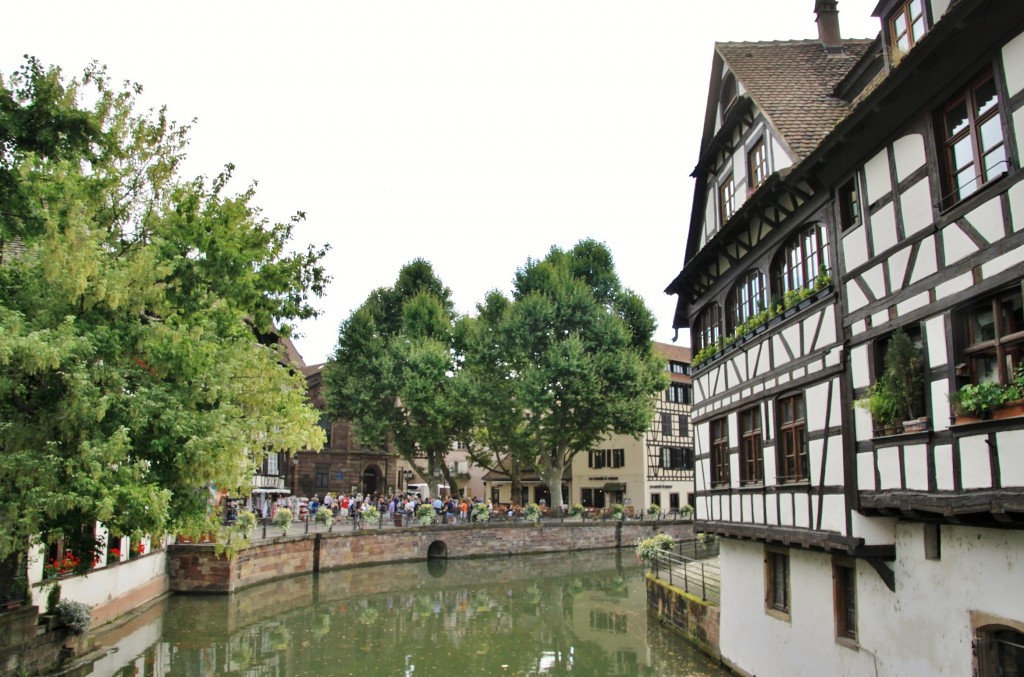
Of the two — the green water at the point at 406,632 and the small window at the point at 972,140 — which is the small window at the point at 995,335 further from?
the green water at the point at 406,632

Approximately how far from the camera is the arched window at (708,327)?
17.4 meters

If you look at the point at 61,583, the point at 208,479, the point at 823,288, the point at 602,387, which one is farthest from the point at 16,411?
the point at 602,387

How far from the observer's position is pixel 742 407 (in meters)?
15.2

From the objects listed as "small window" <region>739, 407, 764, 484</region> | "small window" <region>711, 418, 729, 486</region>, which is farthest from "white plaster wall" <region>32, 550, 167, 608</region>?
"small window" <region>739, 407, 764, 484</region>

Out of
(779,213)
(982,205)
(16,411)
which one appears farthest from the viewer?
(779,213)

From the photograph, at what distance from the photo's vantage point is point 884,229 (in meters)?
10.2

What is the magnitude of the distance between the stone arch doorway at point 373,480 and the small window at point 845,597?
164ft

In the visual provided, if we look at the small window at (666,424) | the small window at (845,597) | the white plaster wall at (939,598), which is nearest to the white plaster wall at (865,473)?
the white plaster wall at (939,598)

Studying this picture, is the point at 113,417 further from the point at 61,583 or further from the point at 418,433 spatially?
the point at 418,433

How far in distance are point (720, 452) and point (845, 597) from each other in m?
5.44

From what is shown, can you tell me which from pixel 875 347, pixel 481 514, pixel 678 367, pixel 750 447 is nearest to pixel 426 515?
pixel 481 514

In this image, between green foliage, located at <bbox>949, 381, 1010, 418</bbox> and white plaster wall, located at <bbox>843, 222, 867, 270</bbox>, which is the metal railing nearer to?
white plaster wall, located at <bbox>843, 222, 867, 270</bbox>

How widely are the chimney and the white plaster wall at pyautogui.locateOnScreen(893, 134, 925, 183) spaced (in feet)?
23.6

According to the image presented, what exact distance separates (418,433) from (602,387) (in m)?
10.8
